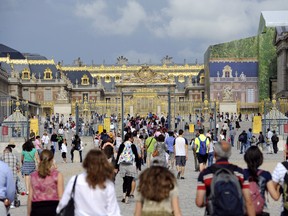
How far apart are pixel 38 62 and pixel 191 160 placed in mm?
67504

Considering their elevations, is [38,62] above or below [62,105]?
above

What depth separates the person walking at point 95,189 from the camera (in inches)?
237

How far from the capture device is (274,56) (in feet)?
238

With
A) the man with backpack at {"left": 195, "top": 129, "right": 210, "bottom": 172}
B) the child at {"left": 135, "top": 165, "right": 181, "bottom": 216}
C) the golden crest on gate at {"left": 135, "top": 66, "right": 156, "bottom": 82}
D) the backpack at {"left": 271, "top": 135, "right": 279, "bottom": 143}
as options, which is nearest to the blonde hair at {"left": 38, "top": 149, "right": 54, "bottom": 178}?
the child at {"left": 135, "top": 165, "right": 181, "bottom": 216}

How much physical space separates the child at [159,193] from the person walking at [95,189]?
0.33 m

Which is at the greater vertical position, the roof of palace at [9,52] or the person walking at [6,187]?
the roof of palace at [9,52]

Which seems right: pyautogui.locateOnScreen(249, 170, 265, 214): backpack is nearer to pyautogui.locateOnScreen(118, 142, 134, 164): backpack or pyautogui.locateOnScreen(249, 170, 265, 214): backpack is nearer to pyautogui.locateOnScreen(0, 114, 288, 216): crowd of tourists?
pyautogui.locateOnScreen(0, 114, 288, 216): crowd of tourists

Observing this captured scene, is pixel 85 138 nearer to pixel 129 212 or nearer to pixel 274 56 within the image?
pixel 129 212

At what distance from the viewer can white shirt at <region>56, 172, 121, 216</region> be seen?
19.7ft

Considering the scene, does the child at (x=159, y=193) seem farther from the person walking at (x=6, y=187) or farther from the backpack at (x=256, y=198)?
the person walking at (x=6, y=187)

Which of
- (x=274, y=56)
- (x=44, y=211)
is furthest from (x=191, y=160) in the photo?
(x=274, y=56)

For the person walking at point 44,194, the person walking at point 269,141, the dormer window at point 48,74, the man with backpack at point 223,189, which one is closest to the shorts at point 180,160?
the person walking at point 44,194

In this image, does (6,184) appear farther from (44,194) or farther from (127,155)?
(127,155)

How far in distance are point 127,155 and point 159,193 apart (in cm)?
639
